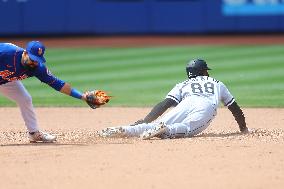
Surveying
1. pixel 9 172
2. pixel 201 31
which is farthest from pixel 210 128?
pixel 201 31

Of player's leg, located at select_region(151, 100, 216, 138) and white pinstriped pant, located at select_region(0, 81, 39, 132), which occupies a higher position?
white pinstriped pant, located at select_region(0, 81, 39, 132)

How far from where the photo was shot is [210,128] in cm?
964

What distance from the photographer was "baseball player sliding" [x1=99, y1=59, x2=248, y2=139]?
839 centimetres

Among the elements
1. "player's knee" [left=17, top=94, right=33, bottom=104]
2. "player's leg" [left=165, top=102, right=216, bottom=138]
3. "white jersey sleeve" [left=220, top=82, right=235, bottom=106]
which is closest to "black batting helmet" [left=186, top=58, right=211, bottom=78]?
"white jersey sleeve" [left=220, top=82, right=235, bottom=106]

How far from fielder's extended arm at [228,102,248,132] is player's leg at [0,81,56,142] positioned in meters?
1.96

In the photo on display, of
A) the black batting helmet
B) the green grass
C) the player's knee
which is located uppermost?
the black batting helmet

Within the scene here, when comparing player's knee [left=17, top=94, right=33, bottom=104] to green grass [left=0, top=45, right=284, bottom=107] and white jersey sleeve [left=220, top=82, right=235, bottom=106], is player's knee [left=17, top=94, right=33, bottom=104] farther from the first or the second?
green grass [left=0, top=45, right=284, bottom=107]

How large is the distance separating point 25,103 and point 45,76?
0.56 meters

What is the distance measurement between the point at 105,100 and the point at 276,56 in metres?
10.4

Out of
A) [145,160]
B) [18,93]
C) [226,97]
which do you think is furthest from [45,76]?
[226,97]

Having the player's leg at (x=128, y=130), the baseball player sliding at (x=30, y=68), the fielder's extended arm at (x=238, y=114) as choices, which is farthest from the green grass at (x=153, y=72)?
the baseball player sliding at (x=30, y=68)

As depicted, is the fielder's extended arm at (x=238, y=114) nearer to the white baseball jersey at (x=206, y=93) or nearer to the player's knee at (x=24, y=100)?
the white baseball jersey at (x=206, y=93)

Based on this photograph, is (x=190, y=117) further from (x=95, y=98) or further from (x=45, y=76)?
(x=45, y=76)

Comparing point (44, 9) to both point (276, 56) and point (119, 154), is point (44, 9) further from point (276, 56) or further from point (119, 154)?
point (119, 154)
